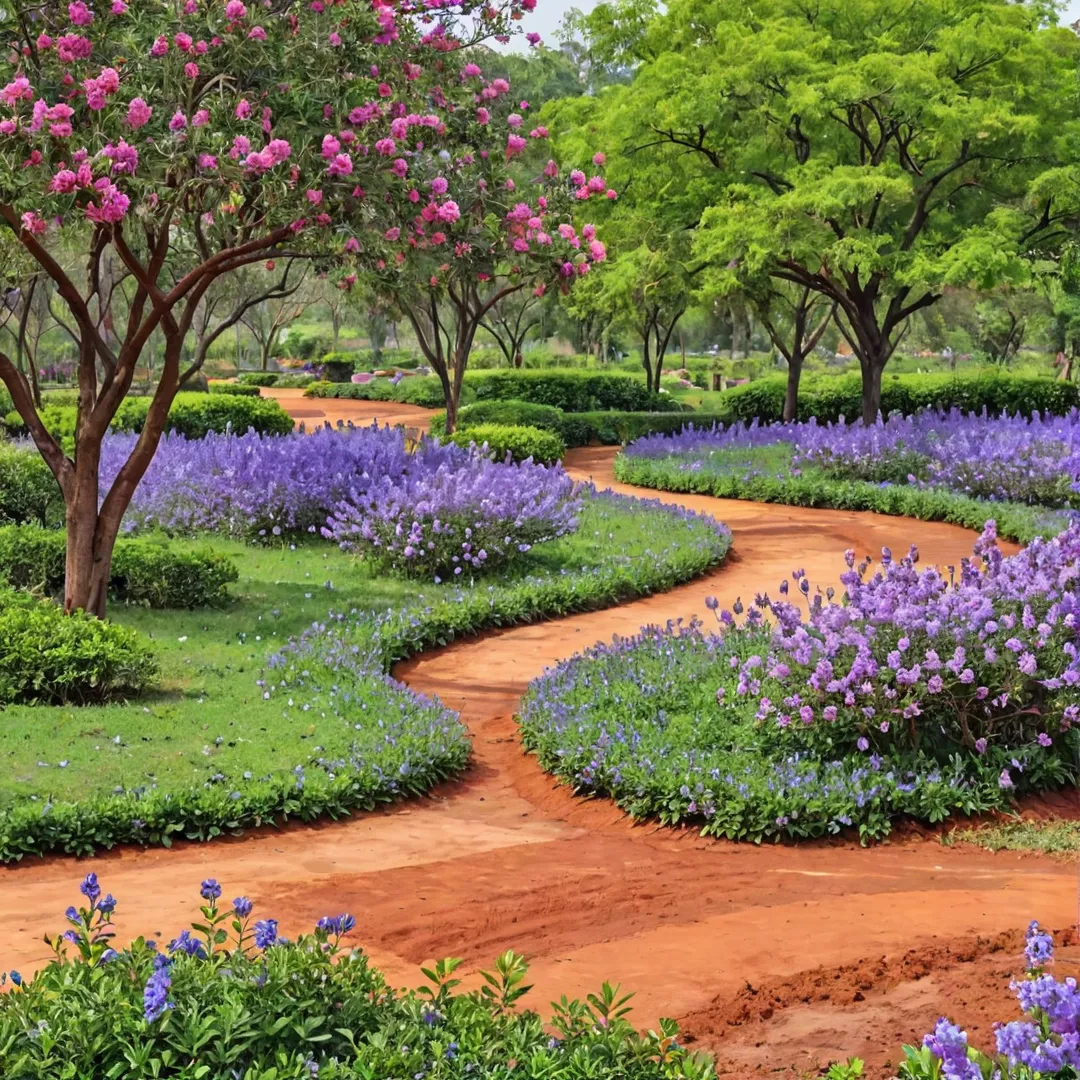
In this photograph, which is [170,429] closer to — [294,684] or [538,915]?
[294,684]

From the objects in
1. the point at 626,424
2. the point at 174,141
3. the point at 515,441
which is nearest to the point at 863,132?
the point at 515,441

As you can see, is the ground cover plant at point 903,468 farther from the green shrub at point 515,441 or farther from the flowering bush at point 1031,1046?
the flowering bush at point 1031,1046

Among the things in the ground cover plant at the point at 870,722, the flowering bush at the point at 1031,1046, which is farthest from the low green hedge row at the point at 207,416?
the flowering bush at the point at 1031,1046

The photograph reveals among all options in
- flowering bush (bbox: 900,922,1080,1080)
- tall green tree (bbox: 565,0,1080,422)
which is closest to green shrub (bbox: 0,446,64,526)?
tall green tree (bbox: 565,0,1080,422)

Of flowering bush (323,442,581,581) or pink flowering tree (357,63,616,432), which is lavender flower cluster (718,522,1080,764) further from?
flowering bush (323,442,581,581)

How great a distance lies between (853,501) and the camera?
17.8 meters

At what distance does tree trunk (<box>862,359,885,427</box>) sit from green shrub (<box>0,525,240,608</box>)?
14.4 meters

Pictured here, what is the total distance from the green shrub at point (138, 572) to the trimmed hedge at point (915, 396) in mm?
15550

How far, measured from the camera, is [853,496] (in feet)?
58.3

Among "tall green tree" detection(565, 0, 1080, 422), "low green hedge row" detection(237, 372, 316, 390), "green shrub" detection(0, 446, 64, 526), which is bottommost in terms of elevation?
"green shrub" detection(0, 446, 64, 526)

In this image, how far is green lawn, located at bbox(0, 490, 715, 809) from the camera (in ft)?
22.9

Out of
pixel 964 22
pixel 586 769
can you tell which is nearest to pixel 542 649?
pixel 586 769

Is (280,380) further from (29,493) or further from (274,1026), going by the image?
(274,1026)

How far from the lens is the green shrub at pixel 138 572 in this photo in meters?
10.7
